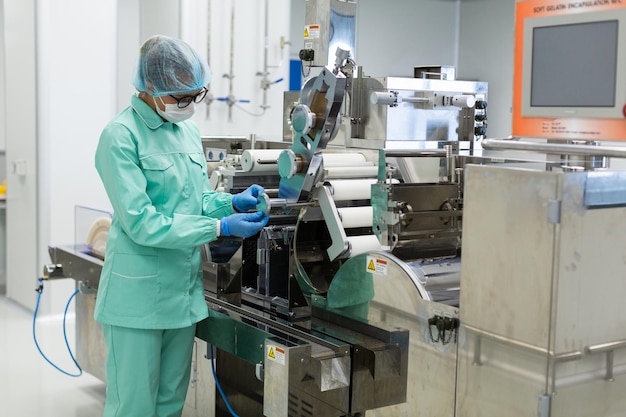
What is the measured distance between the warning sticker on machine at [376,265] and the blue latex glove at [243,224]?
1.11ft

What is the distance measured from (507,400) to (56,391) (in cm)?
251

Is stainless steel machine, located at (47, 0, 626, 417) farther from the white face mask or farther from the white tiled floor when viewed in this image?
the white tiled floor

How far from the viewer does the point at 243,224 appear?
2324 millimetres

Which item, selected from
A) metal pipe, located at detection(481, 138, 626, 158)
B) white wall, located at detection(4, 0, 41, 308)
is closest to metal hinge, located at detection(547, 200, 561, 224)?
metal pipe, located at detection(481, 138, 626, 158)

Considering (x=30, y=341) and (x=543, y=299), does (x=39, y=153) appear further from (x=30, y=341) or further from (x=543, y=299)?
(x=543, y=299)

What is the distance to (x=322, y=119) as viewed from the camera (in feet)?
7.61

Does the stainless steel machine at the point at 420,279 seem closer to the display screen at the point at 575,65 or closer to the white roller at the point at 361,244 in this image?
the white roller at the point at 361,244

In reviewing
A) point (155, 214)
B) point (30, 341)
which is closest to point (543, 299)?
point (155, 214)

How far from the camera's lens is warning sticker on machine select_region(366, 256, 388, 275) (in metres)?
2.34

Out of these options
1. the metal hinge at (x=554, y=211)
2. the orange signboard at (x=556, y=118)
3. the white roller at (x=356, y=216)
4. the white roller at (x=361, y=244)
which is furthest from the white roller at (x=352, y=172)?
the metal hinge at (x=554, y=211)

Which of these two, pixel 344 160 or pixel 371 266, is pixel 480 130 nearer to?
pixel 344 160

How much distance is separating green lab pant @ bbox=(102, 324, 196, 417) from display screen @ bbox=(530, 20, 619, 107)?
132cm

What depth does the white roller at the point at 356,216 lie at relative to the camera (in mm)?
2432

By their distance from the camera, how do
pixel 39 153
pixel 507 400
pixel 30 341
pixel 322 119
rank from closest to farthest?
pixel 507 400 < pixel 322 119 < pixel 30 341 < pixel 39 153
